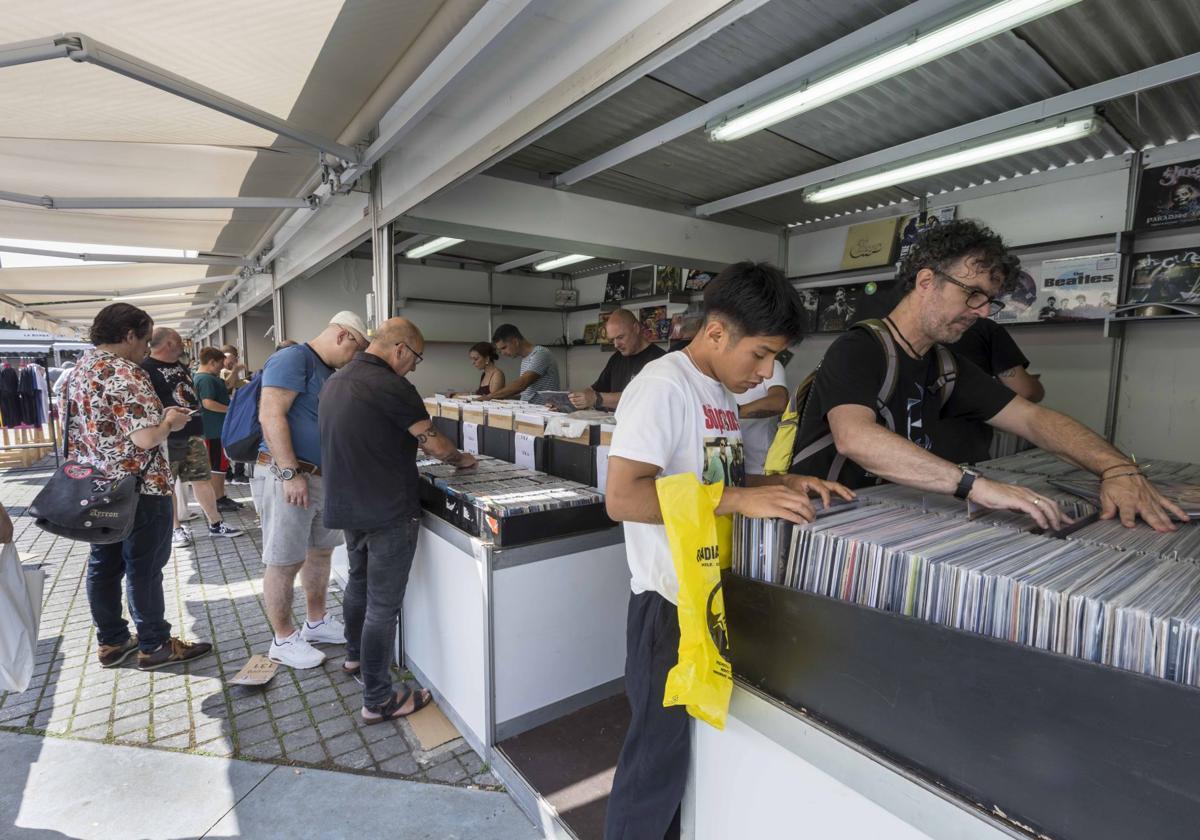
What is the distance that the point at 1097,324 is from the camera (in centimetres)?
352

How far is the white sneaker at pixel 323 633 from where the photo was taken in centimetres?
305

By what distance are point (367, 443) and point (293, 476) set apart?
2.37 ft

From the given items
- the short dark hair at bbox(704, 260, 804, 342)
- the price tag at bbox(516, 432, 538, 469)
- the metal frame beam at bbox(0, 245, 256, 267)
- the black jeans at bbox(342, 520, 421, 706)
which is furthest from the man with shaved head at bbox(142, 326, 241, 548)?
the short dark hair at bbox(704, 260, 804, 342)

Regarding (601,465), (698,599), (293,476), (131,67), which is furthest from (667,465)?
(131,67)

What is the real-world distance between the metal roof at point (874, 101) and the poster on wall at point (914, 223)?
0.51 ft

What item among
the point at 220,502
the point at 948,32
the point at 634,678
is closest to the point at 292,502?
the point at 634,678

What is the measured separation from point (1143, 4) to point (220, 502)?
7.55m

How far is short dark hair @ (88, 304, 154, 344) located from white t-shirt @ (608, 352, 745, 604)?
2.54 m

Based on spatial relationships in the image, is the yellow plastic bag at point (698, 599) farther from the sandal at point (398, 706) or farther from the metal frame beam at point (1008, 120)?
the metal frame beam at point (1008, 120)

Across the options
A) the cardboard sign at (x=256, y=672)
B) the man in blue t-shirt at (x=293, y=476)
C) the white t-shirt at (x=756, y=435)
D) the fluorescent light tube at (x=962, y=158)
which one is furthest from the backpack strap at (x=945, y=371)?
the cardboard sign at (x=256, y=672)

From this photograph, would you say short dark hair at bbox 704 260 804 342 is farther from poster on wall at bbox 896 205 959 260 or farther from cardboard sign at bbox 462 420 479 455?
poster on wall at bbox 896 205 959 260

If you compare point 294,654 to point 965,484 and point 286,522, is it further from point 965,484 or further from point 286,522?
point 965,484

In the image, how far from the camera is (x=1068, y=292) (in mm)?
3473

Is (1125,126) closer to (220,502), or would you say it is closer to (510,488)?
(510,488)
